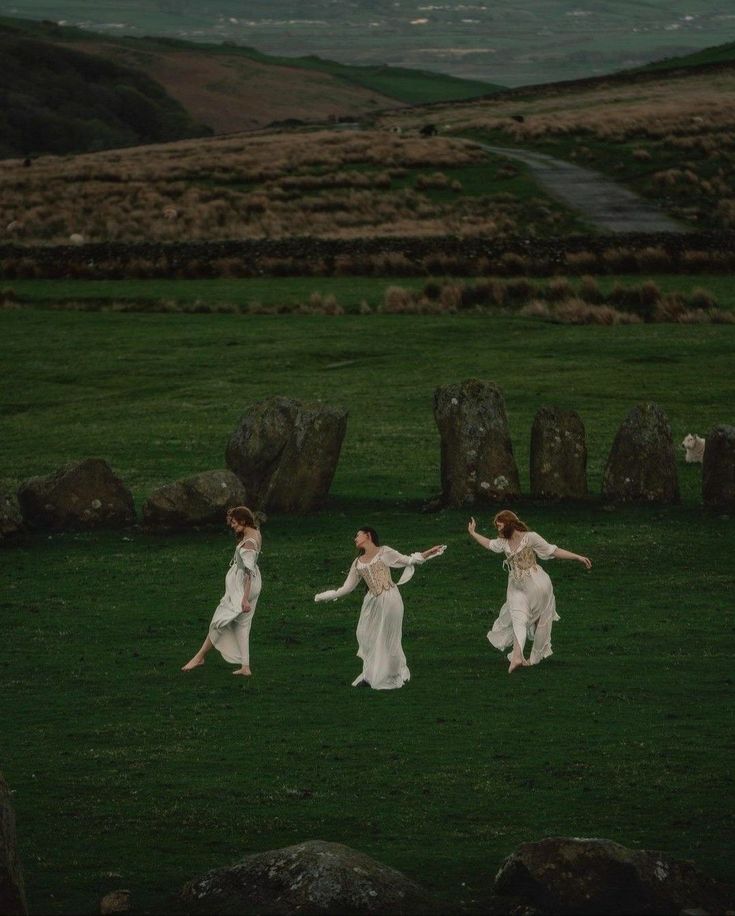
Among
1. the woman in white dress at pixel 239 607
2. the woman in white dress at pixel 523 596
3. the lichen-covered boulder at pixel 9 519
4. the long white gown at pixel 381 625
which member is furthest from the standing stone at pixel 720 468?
the lichen-covered boulder at pixel 9 519

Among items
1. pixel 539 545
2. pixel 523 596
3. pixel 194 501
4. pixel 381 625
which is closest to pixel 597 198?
pixel 194 501

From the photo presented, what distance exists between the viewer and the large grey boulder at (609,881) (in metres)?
13.0

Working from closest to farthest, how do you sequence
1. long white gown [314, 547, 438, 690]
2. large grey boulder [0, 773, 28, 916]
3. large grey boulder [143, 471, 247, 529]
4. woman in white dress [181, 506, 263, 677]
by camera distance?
large grey boulder [0, 773, 28, 916], long white gown [314, 547, 438, 690], woman in white dress [181, 506, 263, 677], large grey boulder [143, 471, 247, 529]

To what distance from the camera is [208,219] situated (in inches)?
3558

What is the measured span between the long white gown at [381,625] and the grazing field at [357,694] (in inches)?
13.8

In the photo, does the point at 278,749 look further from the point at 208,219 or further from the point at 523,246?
the point at 208,219

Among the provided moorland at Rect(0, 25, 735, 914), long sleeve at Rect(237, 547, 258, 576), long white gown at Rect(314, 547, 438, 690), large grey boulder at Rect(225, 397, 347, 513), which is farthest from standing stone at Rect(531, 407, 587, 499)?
long sleeve at Rect(237, 547, 258, 576)

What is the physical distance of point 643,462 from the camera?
3152 cm

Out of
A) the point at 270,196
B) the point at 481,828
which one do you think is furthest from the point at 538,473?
the point at 270,196

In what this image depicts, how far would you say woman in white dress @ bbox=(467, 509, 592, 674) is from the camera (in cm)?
2159

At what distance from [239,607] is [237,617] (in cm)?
13

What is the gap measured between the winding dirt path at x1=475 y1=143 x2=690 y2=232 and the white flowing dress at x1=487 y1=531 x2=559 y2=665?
60.1 meters

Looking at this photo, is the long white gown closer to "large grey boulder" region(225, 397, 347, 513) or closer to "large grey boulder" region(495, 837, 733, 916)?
"large grey boulder" region(495, 837, 733, 916)

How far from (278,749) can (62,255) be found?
192 ft
